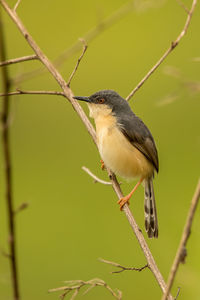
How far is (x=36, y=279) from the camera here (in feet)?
19.6

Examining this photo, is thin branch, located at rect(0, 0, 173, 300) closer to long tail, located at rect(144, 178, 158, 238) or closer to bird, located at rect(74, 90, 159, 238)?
bird, located at rect(74, 90, 159, 238)

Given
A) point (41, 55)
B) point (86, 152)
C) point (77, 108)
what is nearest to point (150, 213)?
point (77, 108)

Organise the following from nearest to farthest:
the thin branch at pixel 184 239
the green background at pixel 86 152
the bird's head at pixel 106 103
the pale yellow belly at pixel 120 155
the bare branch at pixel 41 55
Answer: the thin branch at pixel 184 239, the bare branch at pixel 41 55, the pale yellow belly at pixel 120 155, the bird's head at pixel 106 103, the green background at pixel 86 152

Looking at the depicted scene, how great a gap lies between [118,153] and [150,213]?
580mm

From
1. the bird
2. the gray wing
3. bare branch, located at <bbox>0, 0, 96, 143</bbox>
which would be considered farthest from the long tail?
bare branch, located at <bbox>0, 0, 96, 143</bbox>

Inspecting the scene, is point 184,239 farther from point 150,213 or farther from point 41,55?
point 150,213

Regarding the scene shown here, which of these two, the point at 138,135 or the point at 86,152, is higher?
the point at 138,135

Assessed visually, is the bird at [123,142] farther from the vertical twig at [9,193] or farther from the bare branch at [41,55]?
the vertical twig at [9,193]

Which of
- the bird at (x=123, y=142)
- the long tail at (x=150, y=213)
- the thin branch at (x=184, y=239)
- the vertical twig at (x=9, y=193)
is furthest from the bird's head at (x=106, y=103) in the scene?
→ the thin branch at (x=184, y=239)

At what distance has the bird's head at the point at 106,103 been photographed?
3.99m

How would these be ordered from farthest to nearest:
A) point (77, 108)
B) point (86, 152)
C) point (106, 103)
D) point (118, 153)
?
point (86, 152)
point (106, 103)
point (118, 153)
point (77, 108)

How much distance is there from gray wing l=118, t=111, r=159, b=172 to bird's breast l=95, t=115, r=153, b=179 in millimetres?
30

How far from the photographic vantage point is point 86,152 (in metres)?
7.58

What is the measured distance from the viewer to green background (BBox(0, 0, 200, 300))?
6.02 meters
